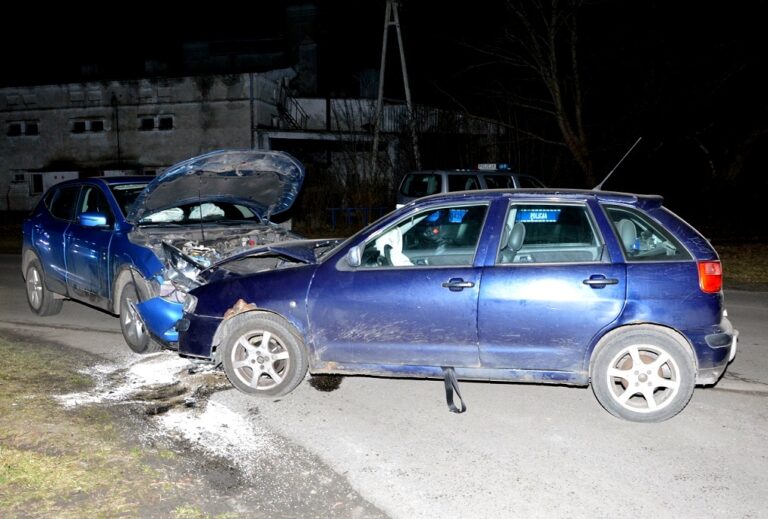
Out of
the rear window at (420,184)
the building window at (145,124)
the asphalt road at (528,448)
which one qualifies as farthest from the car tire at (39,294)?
the building window at (145,124)

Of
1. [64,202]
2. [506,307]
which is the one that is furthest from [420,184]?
[506,307]

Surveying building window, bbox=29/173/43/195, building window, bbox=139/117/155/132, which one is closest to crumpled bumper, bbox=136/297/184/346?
building window, bbox=139/117/155/132

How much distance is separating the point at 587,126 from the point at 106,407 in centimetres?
2469

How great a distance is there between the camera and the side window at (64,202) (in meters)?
8.35

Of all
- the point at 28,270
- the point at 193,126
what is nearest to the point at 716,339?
the point at 28,270

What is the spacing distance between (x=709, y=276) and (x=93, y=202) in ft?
21.8

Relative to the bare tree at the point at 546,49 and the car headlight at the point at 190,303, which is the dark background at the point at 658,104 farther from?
the car headlight at the point at 190,303

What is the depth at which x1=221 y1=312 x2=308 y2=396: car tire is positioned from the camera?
18.1ft

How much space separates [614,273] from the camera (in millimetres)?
5016

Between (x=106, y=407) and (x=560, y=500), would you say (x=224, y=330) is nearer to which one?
(x=106, y=407)

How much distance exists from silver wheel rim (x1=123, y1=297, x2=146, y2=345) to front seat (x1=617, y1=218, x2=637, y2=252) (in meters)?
4.73

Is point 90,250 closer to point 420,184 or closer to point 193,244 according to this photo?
point 193,244

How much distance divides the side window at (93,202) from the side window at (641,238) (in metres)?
5.40

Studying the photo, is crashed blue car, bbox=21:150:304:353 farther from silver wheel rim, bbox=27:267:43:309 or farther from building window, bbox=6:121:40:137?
building window, bbox=6:121:40:137
